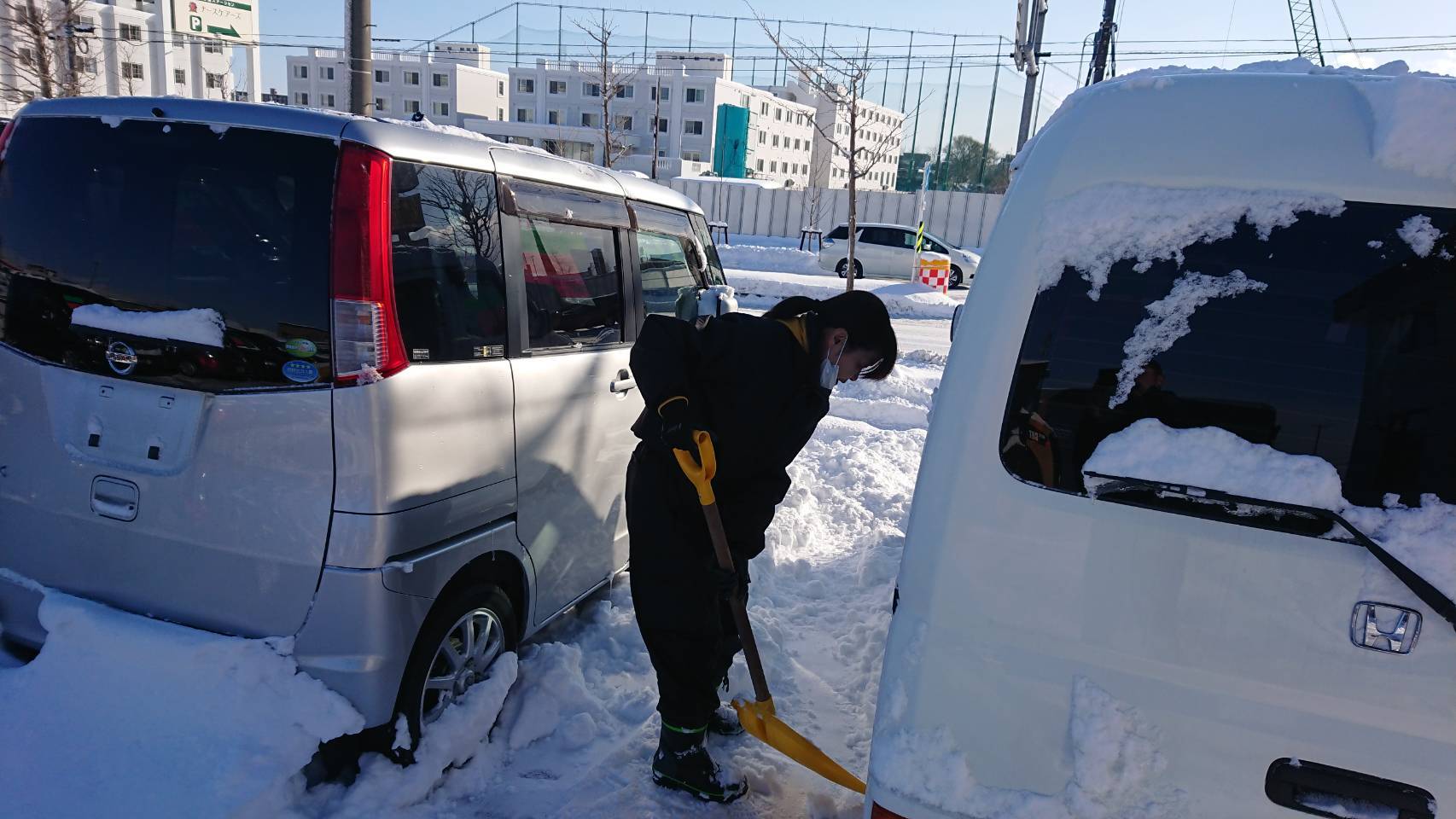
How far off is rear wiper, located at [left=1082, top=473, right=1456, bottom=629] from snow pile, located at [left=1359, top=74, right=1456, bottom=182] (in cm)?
65

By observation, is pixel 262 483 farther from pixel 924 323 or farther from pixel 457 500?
pixel 924 323

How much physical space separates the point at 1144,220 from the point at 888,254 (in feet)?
74.9

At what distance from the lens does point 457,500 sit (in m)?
2.61

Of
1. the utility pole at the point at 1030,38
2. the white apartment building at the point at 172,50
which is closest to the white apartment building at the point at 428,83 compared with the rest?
the white apartment building at the point at 172,50

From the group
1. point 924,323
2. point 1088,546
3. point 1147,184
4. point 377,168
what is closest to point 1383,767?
point 1088,546

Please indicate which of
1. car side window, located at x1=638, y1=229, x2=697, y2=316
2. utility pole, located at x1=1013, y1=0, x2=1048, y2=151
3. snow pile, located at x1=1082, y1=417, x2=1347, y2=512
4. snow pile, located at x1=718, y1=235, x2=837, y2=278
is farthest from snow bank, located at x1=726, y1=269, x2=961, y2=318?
snow pile, located at x1=1082, y1=417, x2=1347, y2=512

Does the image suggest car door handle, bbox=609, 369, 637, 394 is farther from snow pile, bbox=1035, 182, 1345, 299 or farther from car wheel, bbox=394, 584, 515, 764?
snow pile, bbox=1035, 182, 1345, 299

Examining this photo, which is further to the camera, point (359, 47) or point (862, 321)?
point (359, 47)

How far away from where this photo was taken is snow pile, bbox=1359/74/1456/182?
146 cm

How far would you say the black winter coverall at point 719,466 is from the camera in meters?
2.68

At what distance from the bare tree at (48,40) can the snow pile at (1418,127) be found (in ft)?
47.8

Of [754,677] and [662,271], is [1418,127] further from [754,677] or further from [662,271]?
[662,271]

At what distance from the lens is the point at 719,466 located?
9.14ft

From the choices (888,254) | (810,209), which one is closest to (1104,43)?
(888,254)
